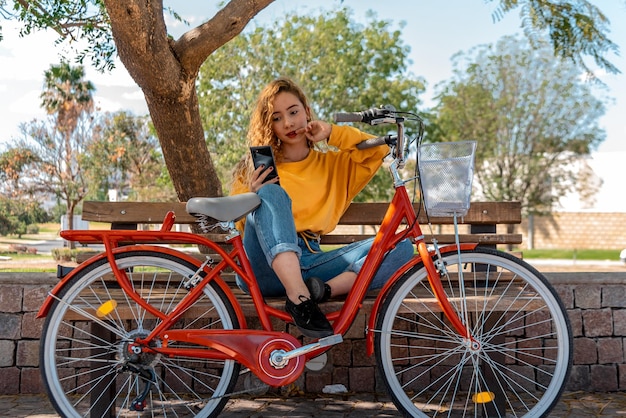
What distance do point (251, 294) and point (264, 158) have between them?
1.86ft

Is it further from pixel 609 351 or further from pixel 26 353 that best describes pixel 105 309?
pixel 609 351

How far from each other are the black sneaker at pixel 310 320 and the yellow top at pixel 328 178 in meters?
0.45

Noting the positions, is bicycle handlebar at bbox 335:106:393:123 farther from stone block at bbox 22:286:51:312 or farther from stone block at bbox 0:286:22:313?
stone block at bbox 0:286:22:313

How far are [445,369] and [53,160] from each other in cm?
1845

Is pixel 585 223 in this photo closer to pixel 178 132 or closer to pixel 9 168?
pixel 9 168

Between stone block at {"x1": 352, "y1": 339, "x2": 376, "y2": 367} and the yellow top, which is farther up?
the yellow top

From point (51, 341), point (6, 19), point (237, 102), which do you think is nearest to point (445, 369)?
point (51, 341)

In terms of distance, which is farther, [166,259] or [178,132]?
[178,132]

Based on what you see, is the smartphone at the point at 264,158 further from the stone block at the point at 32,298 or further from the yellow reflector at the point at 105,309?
the stone block at the point at 32,298

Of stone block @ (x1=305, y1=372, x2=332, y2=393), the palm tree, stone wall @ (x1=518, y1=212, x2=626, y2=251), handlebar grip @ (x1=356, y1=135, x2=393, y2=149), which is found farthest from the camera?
stone wall @ (x1=518, y1=212, x2=626, y2=251)

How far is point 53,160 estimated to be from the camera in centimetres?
1981

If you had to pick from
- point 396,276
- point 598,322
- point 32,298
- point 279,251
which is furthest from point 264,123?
point 598,322

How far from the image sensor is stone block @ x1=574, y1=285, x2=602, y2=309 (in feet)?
11.5

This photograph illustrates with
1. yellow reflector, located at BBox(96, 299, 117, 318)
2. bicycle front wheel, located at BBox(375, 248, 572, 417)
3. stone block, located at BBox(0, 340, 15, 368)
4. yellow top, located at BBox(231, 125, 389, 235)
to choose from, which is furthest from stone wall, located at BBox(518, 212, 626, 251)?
yellow reflector, located at BBox(96, 299, 117, 318)
